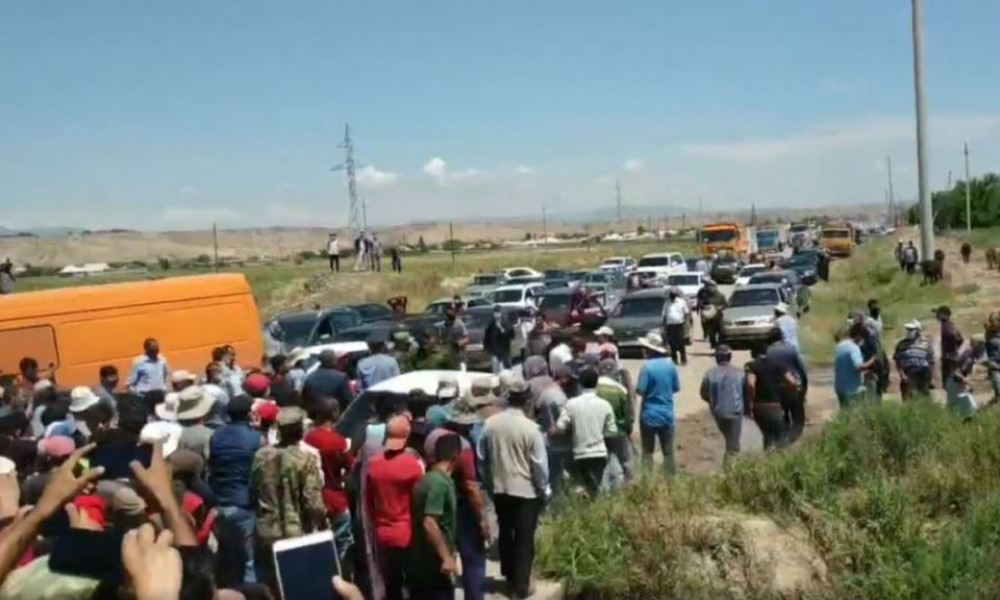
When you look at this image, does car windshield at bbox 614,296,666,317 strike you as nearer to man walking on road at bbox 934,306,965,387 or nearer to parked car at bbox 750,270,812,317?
parked car at bbox 750,270,812,317

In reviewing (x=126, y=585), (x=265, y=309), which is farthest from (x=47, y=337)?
(x=265, y=309)

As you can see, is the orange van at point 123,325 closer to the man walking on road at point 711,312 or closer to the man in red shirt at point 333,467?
the man in red shirt at point 333,467

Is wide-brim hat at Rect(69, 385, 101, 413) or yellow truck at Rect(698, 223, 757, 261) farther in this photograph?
yellow truck at Rect(698, 223, 757, 261)

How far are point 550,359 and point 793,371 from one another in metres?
2.95

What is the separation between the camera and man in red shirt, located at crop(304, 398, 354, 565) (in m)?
8.81

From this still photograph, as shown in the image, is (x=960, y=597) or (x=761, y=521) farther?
(x=761, y=521)

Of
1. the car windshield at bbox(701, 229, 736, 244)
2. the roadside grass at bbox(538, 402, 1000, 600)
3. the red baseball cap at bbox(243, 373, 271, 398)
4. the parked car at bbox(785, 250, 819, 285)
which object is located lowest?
the roadside grass at bbox(538, 402, 1000, 600)

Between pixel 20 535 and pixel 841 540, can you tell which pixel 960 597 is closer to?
pixel 841 540

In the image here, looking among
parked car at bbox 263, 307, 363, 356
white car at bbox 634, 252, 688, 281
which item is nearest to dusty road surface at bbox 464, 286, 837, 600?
parked car at bbox 263, 307, 363, 356

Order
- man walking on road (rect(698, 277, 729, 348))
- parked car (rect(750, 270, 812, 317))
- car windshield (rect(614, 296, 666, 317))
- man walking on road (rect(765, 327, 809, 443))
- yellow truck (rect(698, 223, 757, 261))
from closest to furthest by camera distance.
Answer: man walking on road (rect(765, 327, 809, 443)), man walking on road (rect(698, 277, 729, 348)), car windshield (rect(614, 296, 666, 317)), parked car (rect(750, 270, 812, 317)), yellow truck (rect(698, 223, 757, 261))

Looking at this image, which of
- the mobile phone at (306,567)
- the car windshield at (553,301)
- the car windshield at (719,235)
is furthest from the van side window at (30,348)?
the car windshield at (719,235)

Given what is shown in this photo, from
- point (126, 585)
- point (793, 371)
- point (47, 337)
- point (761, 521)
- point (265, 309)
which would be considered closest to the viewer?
point (126, 585)

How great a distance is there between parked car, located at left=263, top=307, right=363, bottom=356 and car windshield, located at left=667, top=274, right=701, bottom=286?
16126mm

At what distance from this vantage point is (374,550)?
8.08 metres
